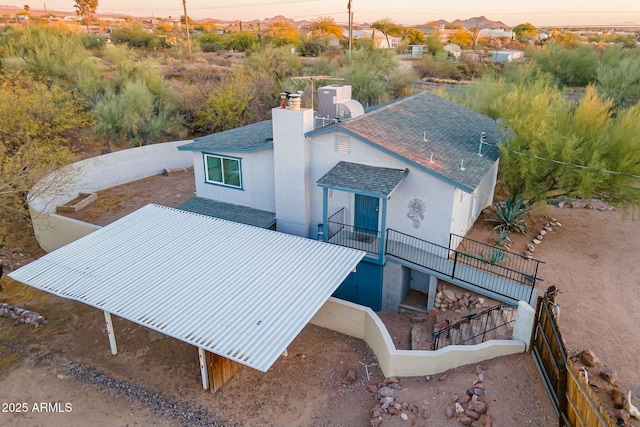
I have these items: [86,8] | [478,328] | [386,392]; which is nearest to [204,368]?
[386,392]

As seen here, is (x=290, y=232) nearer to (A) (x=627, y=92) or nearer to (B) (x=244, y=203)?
(B) (x=244, y=203)

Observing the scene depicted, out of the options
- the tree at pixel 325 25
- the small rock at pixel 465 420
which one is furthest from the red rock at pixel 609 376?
the tree at pixel 325 25

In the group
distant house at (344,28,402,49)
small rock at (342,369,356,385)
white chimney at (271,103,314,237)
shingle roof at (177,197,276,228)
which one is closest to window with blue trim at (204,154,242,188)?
shingle roof at (177,197,276,228)

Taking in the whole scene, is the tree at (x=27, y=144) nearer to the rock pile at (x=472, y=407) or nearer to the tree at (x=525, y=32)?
the rock pile at (x=472, y=407)

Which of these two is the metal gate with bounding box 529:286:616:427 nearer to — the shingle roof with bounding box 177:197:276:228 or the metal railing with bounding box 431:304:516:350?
the metal railing with bounding box 431:304:516:350

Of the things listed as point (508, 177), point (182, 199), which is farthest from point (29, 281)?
point (508, 177)
